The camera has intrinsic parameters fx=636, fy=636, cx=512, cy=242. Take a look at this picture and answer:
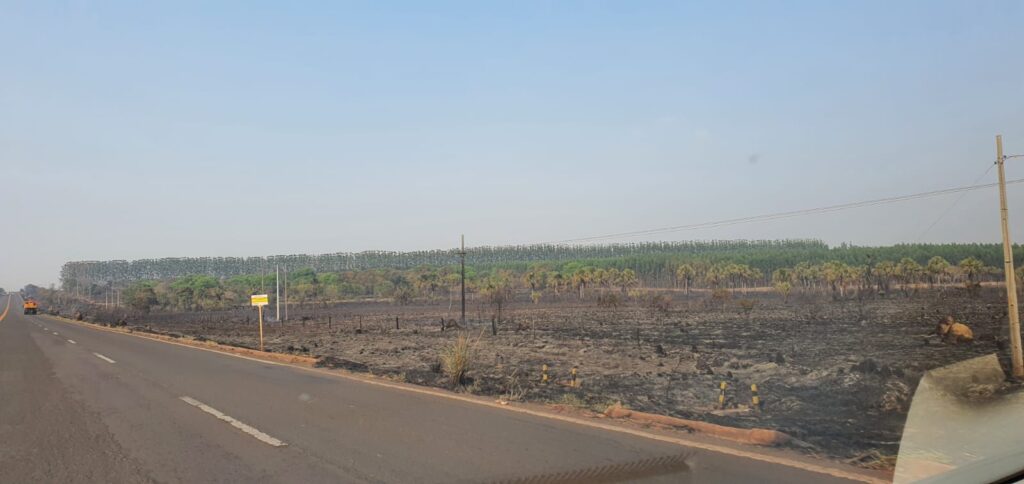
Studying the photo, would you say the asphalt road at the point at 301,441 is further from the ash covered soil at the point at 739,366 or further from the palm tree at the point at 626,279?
the palm tree at the point at 626,279

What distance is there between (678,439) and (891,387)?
6.32 metres

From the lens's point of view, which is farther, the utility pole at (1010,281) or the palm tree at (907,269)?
the palm tree at (907,269)

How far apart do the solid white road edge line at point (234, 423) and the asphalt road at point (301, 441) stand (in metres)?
0.02

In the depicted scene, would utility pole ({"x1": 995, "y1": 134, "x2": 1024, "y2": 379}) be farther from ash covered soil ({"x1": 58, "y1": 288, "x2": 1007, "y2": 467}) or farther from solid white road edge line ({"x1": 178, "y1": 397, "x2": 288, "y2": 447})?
solid white road edge line ({"x1": 178, "y1": 397, "x2": 288, "y2": 447})

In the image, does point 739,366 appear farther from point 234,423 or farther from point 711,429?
point 234,423

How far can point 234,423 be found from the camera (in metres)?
9.35

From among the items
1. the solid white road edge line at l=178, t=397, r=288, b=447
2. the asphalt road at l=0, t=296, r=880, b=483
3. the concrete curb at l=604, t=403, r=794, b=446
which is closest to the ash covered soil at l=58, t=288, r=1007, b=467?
the concrete curb at l=604, t=403, r=794, b=446

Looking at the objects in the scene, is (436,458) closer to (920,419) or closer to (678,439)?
(678,439)

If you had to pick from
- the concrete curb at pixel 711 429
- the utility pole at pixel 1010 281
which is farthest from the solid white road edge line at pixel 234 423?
the utility pole at pixel 1010 281

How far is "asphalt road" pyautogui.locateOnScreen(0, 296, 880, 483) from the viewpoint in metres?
6.54

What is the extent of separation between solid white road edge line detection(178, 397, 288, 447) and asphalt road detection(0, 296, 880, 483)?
19 millimetres

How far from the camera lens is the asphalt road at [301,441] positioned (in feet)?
21.4

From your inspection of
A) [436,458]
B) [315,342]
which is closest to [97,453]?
[436,458]

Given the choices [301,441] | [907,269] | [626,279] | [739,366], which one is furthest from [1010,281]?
[626,279]
